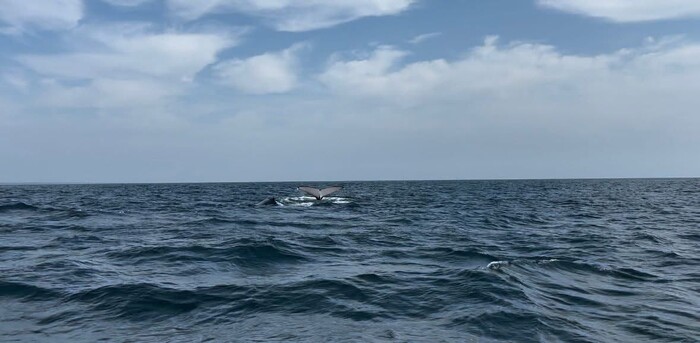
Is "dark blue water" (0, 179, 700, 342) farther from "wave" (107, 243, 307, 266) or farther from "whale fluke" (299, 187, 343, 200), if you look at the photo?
"whale fluke" (299, 187, 343, 200)

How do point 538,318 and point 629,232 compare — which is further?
point 629,232

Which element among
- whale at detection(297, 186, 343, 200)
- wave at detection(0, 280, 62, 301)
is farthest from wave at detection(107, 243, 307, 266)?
whale at detection(297, 186, 343, 200)

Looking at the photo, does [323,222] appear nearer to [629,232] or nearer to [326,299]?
[629,232]

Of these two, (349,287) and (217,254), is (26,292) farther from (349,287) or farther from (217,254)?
(349,287)

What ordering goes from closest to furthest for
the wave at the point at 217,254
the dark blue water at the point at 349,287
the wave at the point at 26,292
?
1. the dark blue water at the point at 349,287
2. the wave at the point at 26,292
3. the wave at the point at 217,254

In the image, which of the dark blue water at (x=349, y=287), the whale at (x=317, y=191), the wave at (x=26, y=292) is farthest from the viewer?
the whale at (x=317, y=191)

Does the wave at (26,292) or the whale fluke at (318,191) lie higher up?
the whale fluke at (318,191)

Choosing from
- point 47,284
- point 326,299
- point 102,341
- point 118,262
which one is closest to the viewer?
point 102,341

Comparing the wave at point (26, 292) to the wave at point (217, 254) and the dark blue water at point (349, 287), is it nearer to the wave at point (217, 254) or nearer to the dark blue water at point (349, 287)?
the dark blue water at point (349, 287)

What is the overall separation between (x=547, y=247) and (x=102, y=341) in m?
17.6

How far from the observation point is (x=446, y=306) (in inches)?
477

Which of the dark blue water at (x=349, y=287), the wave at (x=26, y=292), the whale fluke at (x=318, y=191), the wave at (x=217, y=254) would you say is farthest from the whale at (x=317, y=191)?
the wave at (x=26, y=292)

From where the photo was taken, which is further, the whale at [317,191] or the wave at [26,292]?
the whale at [317,191]

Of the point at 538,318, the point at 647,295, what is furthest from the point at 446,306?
the point at 647,295
